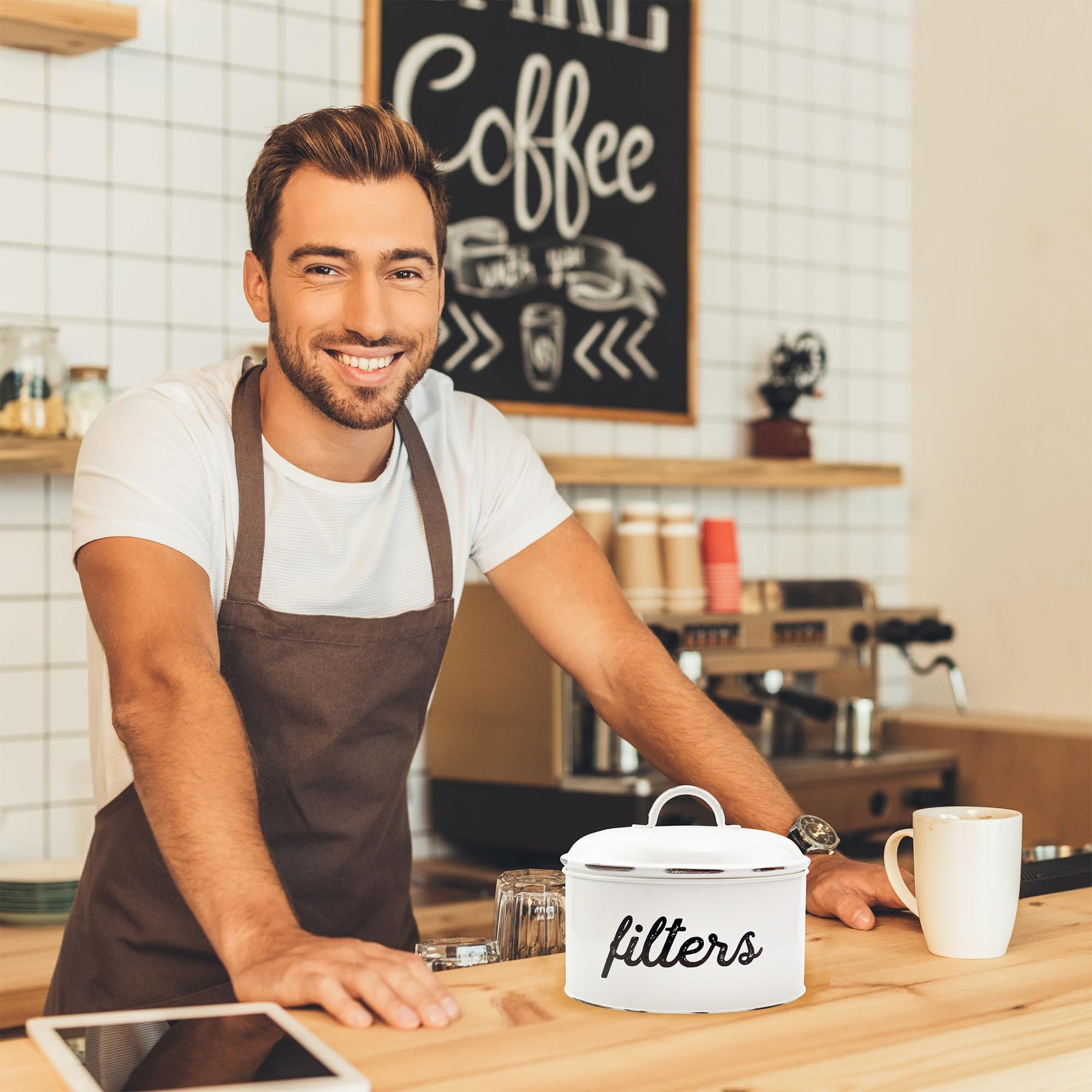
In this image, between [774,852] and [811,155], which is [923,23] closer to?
[811,155]

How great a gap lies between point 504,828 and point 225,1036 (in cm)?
188

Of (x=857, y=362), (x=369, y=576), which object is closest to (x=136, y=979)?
(x=369, y=576)

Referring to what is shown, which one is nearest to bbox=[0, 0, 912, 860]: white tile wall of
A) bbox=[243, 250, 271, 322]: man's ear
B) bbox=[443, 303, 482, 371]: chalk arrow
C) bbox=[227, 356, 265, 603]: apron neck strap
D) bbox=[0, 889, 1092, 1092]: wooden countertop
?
bbox=[443, 303, 482, 371]: chalk arrow

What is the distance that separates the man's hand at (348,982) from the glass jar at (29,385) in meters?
1.56

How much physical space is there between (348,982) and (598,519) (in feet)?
6.50

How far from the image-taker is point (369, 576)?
1681mm

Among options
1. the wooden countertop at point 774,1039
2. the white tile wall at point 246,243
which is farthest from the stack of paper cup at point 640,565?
the wooden countertop at point 774,1039

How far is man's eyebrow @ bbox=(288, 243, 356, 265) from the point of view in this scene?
1567 mm

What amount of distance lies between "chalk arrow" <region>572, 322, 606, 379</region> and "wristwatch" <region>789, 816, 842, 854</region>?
1863 millimetres

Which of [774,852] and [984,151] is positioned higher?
[984,151]

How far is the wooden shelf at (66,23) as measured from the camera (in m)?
2.29

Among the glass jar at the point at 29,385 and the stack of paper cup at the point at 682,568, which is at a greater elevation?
the glass jar at the point at 29,385

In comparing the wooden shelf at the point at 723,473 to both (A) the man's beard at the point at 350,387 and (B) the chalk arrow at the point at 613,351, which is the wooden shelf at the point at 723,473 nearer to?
(B) the chalk arrow at the point at 613,351

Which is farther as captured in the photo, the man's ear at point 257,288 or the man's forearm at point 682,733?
the man's ear at point 257,288
